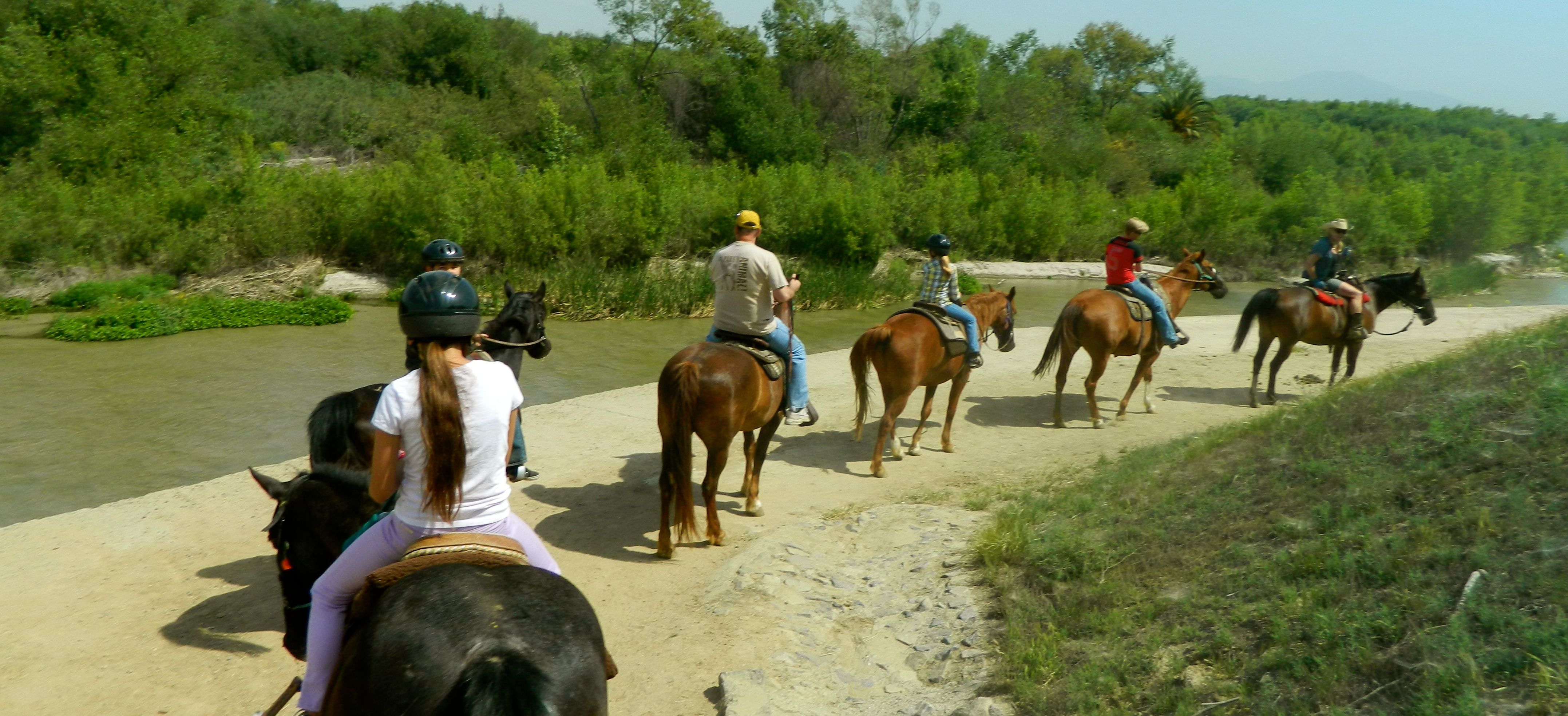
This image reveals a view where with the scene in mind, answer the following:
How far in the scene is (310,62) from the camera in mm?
51656

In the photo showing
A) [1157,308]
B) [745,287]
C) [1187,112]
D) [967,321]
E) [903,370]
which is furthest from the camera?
[1187,112]

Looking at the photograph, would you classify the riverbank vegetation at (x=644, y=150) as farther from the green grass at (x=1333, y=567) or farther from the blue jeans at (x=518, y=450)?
the green grass at (x=1333, y=567)

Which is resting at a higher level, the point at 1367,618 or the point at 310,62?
the point at 310,62

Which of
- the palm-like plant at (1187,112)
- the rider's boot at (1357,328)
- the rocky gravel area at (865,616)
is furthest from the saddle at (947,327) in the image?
the palm-like plant at (1187,112)

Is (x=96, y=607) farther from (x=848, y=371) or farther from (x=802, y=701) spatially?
(x=848, y=371)

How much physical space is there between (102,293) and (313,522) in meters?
20.5

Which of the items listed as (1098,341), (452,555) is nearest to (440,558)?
(452,555)

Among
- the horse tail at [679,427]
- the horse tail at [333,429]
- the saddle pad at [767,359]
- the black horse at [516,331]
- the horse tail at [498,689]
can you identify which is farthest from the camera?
the black horse at [516,331]

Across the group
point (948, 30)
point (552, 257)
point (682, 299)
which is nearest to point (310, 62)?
point (552, 257)

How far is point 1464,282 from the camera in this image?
31.8 metres

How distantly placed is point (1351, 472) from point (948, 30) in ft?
239

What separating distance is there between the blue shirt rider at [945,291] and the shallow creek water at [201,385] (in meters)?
4.37

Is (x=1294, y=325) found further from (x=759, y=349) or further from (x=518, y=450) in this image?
(x=518, y=450)

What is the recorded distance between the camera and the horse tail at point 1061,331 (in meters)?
11.7
